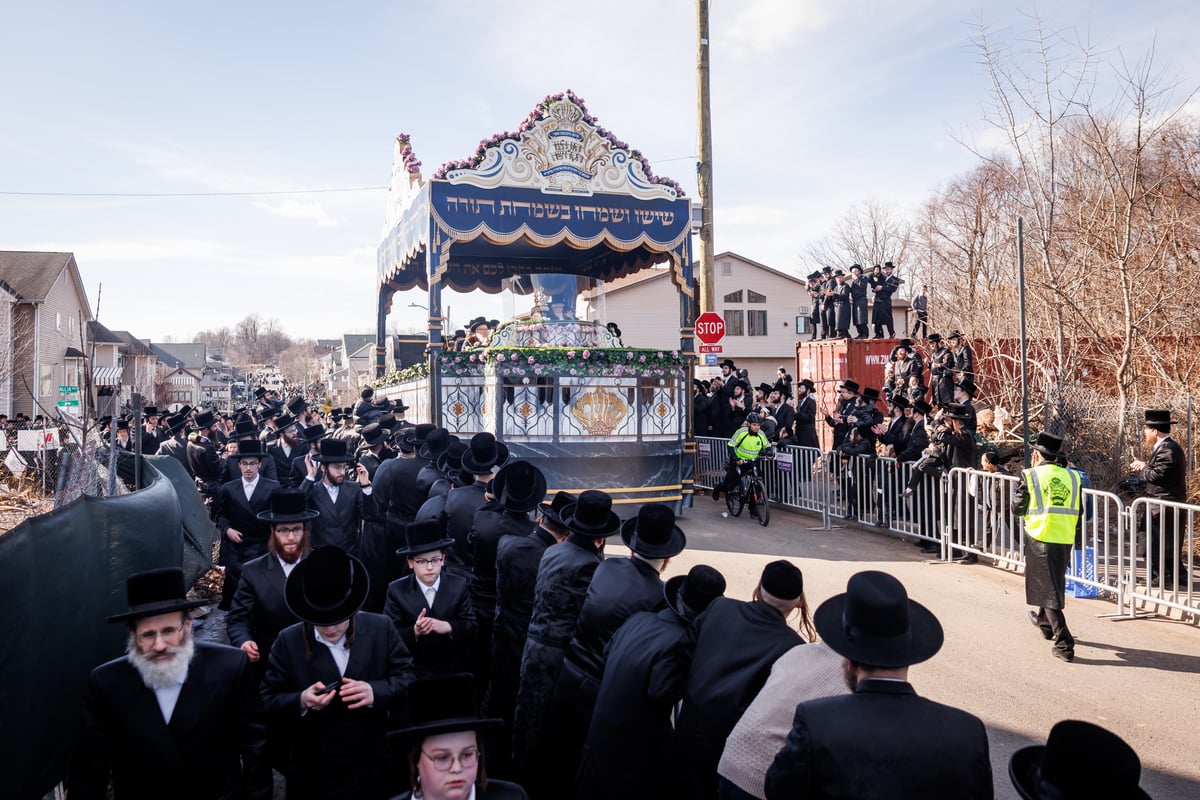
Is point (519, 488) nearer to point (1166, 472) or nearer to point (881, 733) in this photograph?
point (881, 733)

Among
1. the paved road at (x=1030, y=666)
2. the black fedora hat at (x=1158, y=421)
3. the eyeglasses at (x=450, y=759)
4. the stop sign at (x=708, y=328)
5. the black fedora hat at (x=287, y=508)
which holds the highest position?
the stop sign at (x=708, y=328)

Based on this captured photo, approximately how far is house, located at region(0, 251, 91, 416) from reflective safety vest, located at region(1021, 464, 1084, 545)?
33309 mm

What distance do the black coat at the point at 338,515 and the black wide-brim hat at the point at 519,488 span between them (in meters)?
1.98

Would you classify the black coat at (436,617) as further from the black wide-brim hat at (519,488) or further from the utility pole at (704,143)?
the utility pole at (704,143)

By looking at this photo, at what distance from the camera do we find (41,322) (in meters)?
35.6

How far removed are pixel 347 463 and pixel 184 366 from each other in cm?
10056

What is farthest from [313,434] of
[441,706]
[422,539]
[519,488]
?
[441,706]

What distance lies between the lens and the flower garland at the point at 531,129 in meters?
14.3

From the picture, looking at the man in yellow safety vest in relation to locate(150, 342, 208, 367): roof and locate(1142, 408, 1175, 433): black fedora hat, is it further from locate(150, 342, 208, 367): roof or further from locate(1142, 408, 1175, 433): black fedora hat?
locate(150, 342, 208, 367): roof

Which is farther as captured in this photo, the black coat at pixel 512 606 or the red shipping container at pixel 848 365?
the red shipping container at pixel 848 365

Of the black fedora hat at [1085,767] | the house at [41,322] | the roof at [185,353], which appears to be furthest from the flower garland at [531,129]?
the roof at [185,353]

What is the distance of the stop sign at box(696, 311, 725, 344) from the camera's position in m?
15.5

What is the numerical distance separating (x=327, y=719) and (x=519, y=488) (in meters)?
2.16

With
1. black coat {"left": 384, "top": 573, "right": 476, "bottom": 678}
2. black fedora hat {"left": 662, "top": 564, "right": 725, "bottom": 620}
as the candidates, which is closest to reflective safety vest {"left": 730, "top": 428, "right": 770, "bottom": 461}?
black coat {"left": 384, "top": 573, "right": 476, "bottom": 678}
